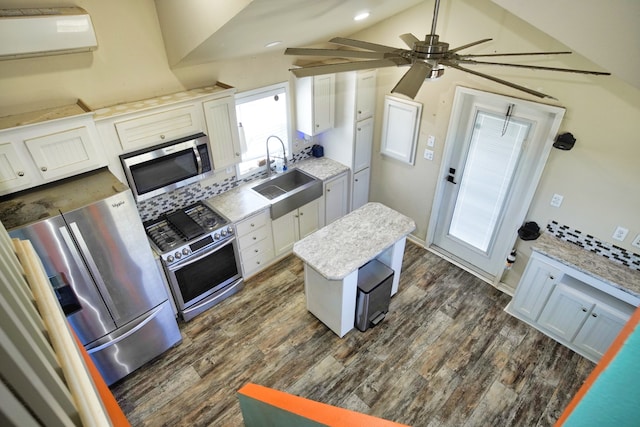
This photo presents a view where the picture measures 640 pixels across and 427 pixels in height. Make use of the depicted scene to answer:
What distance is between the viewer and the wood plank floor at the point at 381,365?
10.1 feet

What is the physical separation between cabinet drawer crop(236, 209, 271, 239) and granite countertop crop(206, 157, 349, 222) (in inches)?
2.7

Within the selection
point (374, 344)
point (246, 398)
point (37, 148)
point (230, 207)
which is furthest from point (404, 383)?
point (37, 148)

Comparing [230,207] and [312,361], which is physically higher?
[230,207]

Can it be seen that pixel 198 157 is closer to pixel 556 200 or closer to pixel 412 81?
pixel 412 81

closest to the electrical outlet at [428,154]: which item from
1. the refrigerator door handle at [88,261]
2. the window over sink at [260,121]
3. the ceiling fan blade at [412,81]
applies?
the window over sink at [260,121]

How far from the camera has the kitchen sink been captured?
423 centimetres

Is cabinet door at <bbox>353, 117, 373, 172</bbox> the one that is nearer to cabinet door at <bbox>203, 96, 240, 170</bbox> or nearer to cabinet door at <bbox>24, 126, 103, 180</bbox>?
cabinet door at <bbox>203, 96, 240, 170</bbox>

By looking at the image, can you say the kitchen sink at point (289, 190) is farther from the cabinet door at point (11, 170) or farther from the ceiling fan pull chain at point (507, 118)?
the cabinet door at point (11, 170)

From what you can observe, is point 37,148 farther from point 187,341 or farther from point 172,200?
point 187,341

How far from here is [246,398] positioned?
167 cm

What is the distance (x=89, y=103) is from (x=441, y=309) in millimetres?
4021

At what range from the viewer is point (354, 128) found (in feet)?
14.8

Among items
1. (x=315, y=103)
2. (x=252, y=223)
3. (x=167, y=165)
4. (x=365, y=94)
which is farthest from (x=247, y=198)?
(x=365, y=94)

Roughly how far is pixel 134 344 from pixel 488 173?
4.00 metres
